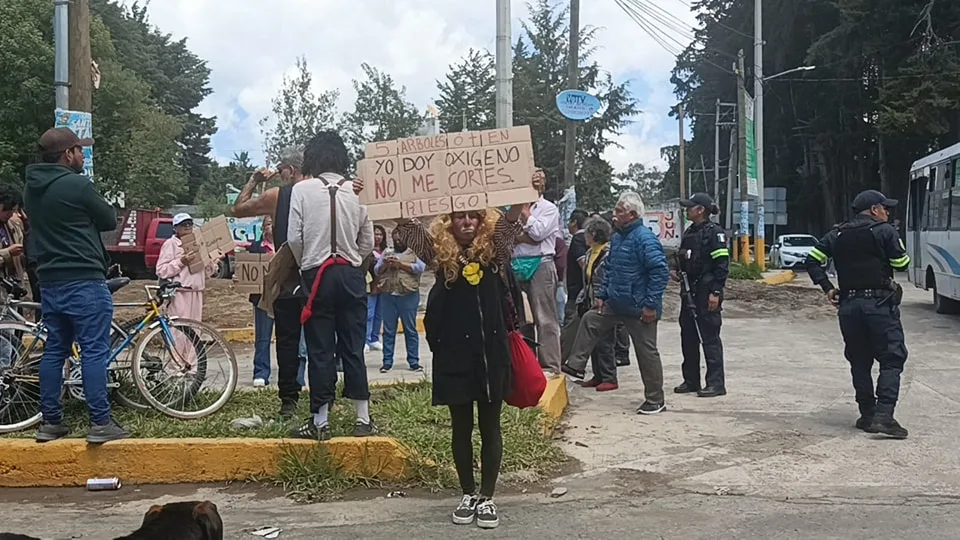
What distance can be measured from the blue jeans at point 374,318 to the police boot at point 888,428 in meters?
5.59

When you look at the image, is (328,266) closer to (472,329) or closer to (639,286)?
(472,329)

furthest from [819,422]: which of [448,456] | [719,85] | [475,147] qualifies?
[719,85]

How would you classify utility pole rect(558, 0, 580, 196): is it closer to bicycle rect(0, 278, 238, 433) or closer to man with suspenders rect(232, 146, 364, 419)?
man with suspenders rect(232, 146, 364, 419)

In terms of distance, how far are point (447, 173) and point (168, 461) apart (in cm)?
253

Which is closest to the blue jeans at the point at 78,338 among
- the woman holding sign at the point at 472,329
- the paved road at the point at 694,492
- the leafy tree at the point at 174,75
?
the paved road at the point at 694,492

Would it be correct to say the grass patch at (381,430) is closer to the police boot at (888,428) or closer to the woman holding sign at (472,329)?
the woman holding sign at (472,329)

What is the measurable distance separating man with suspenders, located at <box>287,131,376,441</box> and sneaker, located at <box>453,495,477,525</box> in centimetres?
125

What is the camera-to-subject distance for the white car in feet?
112

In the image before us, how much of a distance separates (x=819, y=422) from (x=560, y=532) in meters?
3.61

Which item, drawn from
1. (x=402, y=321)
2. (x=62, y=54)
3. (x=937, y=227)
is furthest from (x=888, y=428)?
(x=937, y=227)

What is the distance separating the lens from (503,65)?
1200cm

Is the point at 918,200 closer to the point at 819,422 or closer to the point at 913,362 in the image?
the point at 913,362

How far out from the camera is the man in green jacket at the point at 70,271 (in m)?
5.60

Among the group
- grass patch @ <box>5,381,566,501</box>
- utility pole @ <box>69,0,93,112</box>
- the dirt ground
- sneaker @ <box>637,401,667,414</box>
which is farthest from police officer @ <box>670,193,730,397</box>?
the dirt ground
